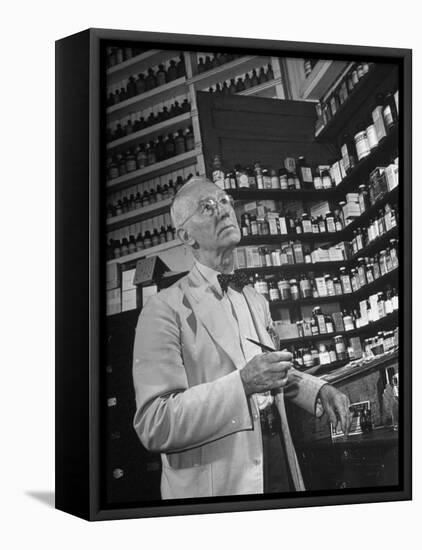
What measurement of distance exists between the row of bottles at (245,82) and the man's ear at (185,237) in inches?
28.0

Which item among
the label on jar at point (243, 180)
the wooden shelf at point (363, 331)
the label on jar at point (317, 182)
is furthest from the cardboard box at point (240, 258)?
the label on jar at point (317, 182)

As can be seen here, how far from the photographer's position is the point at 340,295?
7727mm

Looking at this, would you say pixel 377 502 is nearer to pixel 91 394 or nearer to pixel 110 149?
pixel 91 394

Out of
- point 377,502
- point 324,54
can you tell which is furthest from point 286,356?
point 324,54

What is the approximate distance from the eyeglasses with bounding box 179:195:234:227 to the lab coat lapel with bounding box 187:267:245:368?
0.28 m

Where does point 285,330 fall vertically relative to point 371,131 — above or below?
below

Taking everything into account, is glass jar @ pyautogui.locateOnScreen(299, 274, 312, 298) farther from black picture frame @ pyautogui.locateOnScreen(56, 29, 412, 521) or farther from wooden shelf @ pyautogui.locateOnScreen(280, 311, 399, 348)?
black picture frame @ pyautogui.locateOnScreen(56, 29, 412, 521)

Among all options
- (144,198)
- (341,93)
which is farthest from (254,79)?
(144,198)

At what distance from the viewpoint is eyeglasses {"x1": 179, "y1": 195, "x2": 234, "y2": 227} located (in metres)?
7.39

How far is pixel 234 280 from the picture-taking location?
745 centimetres

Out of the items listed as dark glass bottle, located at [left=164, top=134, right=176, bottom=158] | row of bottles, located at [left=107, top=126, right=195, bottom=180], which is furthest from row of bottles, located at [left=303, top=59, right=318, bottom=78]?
dark glass bottle, located at [left=164, top=134, right=176, bottom=158]

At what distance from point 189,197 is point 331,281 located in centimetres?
91

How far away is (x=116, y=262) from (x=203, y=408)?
2.74ft

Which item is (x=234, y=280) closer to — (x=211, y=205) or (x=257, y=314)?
(x=257, y=314)
